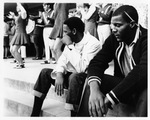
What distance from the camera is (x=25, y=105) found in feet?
4.27

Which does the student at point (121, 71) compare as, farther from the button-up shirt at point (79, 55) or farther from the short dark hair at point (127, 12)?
the button-up shirt at point (79, 55)

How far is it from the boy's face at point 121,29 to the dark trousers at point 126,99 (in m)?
0.23

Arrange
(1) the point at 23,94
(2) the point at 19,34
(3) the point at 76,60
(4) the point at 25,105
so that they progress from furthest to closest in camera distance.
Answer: (2) the point at 19,34, (1) the point at 23,94, (4) the point at 25,105, (3) the point at 76,60

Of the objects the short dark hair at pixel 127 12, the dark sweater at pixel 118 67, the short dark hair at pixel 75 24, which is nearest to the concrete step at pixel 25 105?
the dark sweater at pixel 118 67

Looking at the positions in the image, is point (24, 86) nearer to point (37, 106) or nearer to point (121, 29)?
point (37, 106)

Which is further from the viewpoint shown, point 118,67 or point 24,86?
point 24,86

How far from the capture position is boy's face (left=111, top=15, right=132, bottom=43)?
994mm

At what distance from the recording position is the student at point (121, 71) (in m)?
0.84

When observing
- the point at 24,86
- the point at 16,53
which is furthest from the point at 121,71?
the point at 16,53

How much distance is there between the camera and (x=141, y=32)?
995 mm

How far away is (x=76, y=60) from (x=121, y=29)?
0.34 meters

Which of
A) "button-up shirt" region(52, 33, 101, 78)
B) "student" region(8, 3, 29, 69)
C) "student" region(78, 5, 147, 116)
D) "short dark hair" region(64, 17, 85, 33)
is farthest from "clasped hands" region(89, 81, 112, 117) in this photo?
"student" region(8, 3, 29, 69)

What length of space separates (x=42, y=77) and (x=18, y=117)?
1.04 ft

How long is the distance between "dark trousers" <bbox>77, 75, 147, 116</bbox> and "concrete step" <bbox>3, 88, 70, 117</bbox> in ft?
0.81
